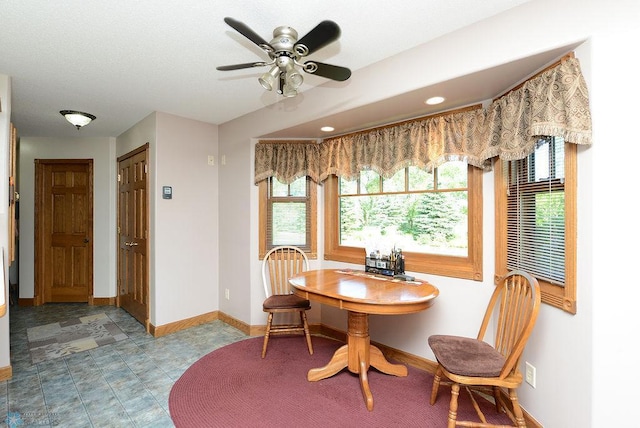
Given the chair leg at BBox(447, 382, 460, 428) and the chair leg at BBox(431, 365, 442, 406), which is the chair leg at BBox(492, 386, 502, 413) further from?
the chair leg at BBox(447, 382, 460, 428)

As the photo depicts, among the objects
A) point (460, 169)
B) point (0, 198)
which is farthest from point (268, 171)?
point (0, 198)

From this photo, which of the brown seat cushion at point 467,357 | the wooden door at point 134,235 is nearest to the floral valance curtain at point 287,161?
the wooden door at point 134,235

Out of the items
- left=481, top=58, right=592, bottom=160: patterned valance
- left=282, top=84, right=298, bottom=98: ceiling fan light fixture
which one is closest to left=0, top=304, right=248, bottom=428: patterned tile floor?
left=282, top=84, right=298, bottom=98: ceiling fan light fixture

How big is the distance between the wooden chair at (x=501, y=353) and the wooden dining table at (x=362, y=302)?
326 mm

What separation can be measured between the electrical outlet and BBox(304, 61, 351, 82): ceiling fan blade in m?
2.16

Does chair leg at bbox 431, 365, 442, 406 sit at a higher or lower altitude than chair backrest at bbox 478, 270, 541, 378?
lower

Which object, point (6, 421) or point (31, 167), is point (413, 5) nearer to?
point (6, 421)

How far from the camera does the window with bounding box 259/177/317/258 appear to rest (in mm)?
3475

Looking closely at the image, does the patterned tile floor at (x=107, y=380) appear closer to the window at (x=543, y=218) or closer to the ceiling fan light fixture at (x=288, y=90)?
the ceiling fan light fixture at (x=288, y=90)

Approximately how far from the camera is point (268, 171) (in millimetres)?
3344

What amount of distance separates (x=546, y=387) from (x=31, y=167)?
6.34 meters

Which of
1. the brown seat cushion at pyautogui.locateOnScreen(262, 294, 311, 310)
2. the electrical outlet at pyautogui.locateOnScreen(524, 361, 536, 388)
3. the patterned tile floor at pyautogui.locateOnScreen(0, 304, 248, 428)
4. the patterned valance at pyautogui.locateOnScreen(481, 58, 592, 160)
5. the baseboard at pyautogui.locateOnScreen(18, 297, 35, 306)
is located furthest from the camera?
the baseboard at pyautogui.locateOnScreen(18, 297, 35, 306)

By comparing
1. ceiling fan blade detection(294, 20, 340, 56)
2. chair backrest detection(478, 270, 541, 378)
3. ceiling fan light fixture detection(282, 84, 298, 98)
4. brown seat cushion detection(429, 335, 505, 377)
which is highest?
ceiling fan blade detection(294, 20, 340, 56)

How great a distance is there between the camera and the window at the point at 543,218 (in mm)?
1647
